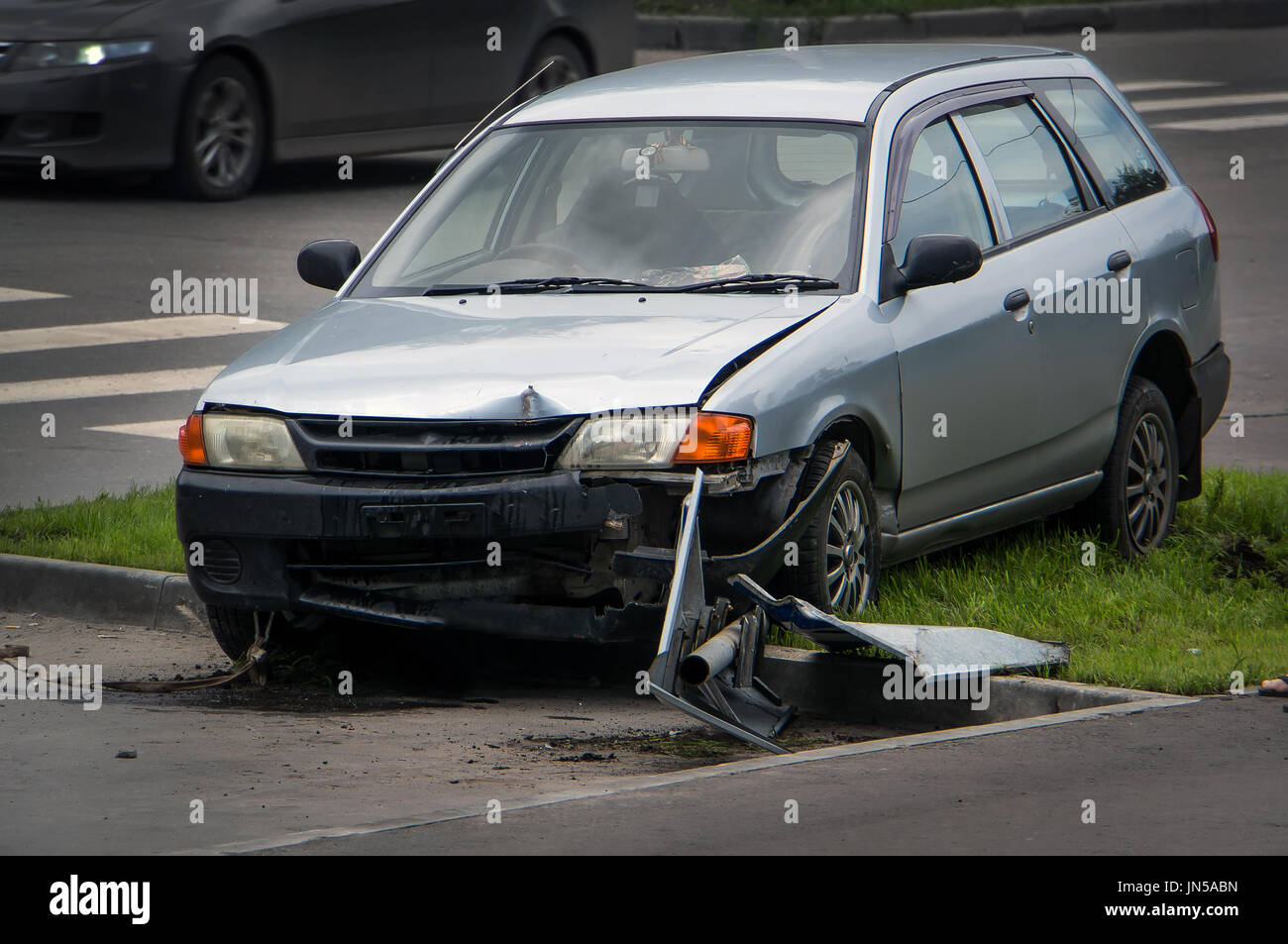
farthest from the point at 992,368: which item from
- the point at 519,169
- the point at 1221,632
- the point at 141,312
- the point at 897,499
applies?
the point at 141,312

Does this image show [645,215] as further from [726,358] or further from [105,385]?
[105,385]

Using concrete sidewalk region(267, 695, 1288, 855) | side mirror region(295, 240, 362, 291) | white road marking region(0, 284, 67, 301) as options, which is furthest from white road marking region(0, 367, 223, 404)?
concrete sidewalk region(267, 695, 1288, 855)

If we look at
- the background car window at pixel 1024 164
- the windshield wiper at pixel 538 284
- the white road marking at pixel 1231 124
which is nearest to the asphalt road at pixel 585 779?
the windshield wiper at pixel 538 284

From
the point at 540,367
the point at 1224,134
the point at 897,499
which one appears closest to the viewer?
the point at 540,367

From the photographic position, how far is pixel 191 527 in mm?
6637

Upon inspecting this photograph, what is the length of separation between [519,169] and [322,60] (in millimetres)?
8293

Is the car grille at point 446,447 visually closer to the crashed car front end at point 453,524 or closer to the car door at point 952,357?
the crashed car front end at point 453,524

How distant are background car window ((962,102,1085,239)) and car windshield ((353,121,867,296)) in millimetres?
690

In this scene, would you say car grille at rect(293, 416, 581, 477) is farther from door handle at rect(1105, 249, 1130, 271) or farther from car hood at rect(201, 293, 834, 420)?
door handle at rect(1105, 249, 1130, 271)

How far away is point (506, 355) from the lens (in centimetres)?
657

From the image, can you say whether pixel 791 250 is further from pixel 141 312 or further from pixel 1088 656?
pixel 141 312

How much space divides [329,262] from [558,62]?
10056mm

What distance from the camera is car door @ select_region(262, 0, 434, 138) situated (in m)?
15.6

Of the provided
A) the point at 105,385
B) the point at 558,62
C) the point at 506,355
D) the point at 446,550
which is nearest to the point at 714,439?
the point at 506,355
